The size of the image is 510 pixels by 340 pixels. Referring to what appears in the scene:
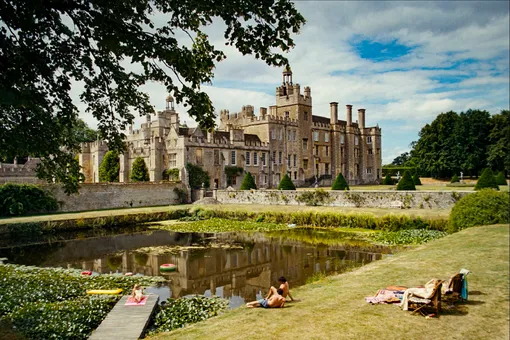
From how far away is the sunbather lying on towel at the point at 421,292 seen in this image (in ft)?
23.3

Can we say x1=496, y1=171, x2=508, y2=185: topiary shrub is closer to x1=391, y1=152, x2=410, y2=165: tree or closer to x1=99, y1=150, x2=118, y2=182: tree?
x1=99, y1=150, x2=118, y2=182: tree

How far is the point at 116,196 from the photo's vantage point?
103 ft

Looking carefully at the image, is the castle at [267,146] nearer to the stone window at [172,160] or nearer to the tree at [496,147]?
the stone window at [172,160]

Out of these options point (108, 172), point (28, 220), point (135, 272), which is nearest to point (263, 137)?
point (108, 172)

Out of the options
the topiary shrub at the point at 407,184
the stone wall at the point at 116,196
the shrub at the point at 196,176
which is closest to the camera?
the stone wall at the point at 116,196

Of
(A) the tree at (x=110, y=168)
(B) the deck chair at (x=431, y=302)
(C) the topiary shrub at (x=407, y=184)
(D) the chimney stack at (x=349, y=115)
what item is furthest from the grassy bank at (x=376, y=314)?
(D) the chimney stack at (x=349, y=115)

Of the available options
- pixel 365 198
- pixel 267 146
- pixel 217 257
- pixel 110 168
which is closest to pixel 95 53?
pixel 217 257

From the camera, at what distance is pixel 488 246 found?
11703 millimetres

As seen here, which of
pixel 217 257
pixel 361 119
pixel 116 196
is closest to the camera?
pixel 217 257

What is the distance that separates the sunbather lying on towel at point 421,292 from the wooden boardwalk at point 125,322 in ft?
15.7

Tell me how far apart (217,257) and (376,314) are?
374 inches

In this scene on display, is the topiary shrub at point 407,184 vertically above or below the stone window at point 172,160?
below

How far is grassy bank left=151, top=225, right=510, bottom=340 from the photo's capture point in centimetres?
639

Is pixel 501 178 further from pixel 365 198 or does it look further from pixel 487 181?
pixel 365 198
